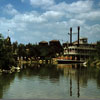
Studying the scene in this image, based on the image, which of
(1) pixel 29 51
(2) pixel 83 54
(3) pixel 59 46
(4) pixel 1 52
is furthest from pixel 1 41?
(3) pixel 59 46

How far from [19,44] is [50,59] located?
18.7 m

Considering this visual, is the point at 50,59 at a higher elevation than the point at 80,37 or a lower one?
lower

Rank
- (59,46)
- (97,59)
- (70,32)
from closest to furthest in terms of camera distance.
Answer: (97,59) → (70,32) → (59,46)

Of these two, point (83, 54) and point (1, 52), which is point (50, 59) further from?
point (1, 52)

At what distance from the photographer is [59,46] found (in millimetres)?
157875

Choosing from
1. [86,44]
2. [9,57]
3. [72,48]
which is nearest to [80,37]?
[86,44]

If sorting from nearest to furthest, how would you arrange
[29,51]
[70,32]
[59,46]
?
[29,51] < [70,32] < [59,46]

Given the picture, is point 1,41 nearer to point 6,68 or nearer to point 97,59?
point 6,68

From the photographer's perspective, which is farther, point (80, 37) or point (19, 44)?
point (80, 37)

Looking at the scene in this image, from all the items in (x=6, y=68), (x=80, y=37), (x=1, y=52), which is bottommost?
(x=6, y=68)

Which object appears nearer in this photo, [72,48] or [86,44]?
[72,48]

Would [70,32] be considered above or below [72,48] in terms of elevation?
above

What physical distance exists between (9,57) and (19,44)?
269ft

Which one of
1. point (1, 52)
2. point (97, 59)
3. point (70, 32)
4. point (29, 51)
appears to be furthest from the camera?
point (70, 32)
